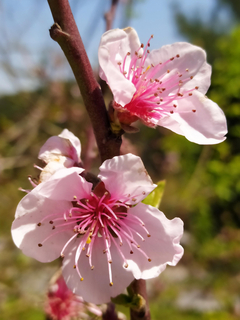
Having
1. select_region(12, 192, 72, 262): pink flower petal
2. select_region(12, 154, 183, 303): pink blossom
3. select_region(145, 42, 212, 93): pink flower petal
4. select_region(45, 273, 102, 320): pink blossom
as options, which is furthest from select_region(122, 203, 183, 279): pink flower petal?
select_region(45, 273, 102, 320): pink blossom

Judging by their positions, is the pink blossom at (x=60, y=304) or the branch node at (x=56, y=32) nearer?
the branch node at (x=56, y=32)

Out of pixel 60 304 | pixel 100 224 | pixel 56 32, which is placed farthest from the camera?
pixel 60 304

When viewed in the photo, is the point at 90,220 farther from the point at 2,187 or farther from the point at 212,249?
the point at 2,187

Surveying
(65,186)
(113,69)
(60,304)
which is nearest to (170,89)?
(113,69)

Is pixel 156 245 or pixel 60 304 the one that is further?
pixel 60 304

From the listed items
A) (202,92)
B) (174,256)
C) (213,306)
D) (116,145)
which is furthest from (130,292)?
(213,306)

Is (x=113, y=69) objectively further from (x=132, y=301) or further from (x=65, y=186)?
(x=132, y=301)

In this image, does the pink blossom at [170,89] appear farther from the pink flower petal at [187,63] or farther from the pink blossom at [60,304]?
the pink blossom at [60,304]

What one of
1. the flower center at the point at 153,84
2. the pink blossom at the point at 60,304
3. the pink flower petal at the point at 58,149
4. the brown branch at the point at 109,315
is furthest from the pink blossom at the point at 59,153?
the pink blossom at the point at 60,304
